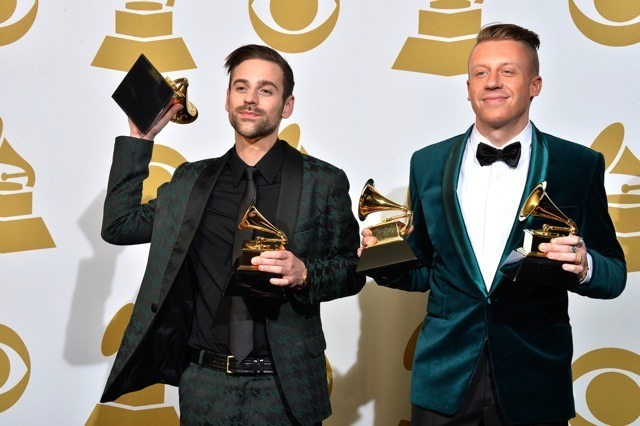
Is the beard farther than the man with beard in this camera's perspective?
Yes

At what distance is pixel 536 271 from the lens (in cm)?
220

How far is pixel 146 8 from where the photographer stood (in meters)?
3.74

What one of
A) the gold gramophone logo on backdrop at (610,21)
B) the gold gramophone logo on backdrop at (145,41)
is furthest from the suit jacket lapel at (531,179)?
the gold gramophone logo on backdrop at (145,41)

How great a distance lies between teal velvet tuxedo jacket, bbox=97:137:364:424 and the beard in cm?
10

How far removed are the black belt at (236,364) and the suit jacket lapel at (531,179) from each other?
72cm

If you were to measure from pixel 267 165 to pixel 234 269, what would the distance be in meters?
0.42

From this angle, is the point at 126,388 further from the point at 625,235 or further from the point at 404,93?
the point at 625,235

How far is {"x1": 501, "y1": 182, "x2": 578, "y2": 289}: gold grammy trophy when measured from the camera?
86.4 inches

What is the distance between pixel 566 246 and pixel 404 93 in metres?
1.57

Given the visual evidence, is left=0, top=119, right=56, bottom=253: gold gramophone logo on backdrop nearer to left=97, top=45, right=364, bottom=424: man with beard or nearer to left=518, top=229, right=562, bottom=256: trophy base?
left=97, top=45, right=364, bottom=424: man with beard

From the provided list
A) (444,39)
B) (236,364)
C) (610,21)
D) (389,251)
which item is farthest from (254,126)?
(610,21)

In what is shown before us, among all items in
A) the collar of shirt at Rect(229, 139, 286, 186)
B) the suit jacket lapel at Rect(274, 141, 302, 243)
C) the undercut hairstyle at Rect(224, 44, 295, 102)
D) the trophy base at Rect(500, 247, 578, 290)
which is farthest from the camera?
the undercut hairstyle at Rect(224, 44, 295, 102)

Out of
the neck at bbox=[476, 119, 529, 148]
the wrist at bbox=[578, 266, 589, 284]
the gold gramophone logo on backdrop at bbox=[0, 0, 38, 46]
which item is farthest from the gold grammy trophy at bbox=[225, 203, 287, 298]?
the gold gramophone logo on backdrop at bbox=[0, 0, 38, 46]

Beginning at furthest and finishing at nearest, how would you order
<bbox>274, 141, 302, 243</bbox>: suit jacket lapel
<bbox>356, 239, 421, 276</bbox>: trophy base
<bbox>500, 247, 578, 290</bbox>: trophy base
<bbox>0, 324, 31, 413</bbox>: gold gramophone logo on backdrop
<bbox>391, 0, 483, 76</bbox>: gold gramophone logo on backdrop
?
<bbox>0, 324, 31, 413</bbox>: gold gramophone logo on backdrop < <bbox>391, 0, 483, 76</bbox>: gold gramophone logo on backdrop < <bbox>274, 141, 302, 243</bbox>: suit jacket lapel < <bbox>356, 239, 421, 276</bbox>: trophy base < <bbox>500, 247, 578, 290</bbox>: trophy base
